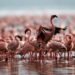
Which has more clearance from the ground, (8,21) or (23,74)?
(8,21)

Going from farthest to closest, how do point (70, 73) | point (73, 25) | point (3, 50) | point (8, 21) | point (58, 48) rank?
point (8, 21) → point (73, 25) → point (3, 50) → point (58, 48) → point (70, 73)

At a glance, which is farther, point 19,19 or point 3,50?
point 19,19

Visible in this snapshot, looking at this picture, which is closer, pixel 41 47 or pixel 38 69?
pixel 38 69

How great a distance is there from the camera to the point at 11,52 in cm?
2145

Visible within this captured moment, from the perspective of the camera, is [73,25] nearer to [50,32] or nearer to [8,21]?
[8,21]

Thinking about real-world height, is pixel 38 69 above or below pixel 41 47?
below

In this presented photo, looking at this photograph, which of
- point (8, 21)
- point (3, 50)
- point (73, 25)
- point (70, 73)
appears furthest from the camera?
point (8, 21)

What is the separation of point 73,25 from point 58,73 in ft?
81.4

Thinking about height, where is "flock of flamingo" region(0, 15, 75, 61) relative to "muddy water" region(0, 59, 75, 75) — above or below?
above

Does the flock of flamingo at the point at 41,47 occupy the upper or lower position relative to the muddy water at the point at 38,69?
upper

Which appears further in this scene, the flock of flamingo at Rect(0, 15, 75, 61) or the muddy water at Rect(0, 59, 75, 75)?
the flock of flamingo at Rect(0, 15, 75, 61)

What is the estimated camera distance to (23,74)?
1234cm

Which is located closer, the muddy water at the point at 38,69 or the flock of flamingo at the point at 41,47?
Result: the muddy water at the point at 38,69

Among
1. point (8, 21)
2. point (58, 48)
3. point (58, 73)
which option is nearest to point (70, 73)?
point (58, 73)
